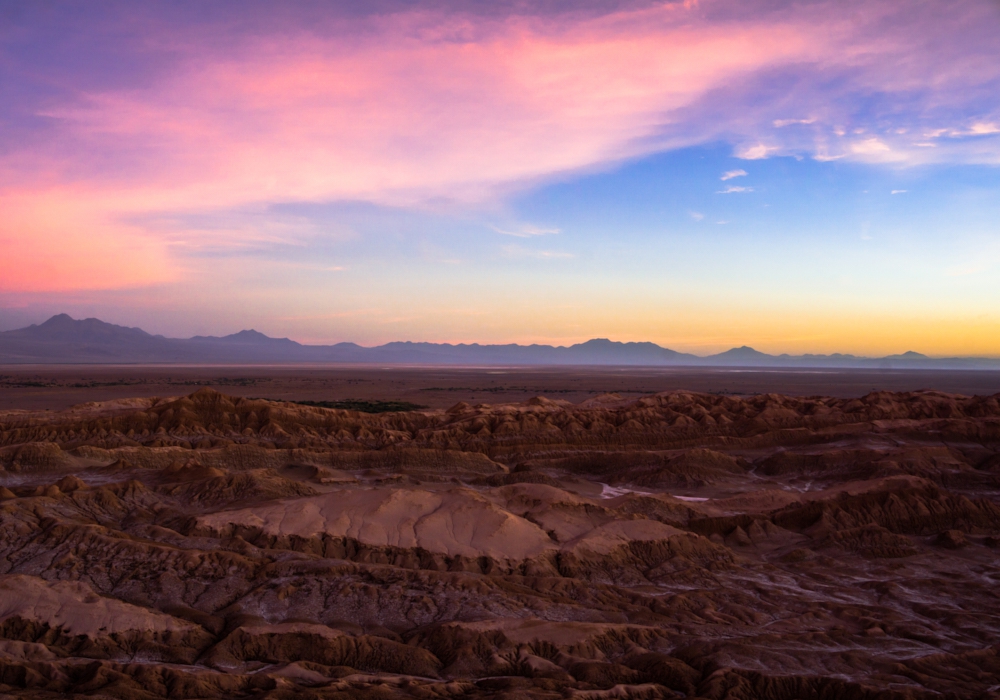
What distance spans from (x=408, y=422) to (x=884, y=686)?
126ft

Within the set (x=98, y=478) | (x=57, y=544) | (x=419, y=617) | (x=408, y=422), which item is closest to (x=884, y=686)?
(x=419, y=617)

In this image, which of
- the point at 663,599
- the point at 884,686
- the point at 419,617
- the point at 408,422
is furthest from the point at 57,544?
the point at 408,422

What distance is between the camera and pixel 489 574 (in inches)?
788

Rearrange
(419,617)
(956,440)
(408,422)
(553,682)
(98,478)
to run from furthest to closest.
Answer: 1. (408,422)
2. (956,440)
3. (98,478)
4. (419,617)
5. (553,682)

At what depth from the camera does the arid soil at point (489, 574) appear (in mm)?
13609

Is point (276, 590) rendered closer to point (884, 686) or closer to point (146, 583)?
point (146, 583)

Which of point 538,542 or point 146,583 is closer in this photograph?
point 146,583

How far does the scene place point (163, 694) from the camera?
476 inches

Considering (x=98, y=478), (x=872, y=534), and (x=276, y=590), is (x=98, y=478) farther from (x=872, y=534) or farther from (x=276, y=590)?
(x=872, y=534)

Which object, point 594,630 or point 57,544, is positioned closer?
point 594,630

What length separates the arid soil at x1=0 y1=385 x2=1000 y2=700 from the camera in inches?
536

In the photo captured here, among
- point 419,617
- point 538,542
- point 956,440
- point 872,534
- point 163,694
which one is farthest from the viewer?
point 956,440

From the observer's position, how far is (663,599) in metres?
18.5

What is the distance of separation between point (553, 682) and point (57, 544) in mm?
14667
